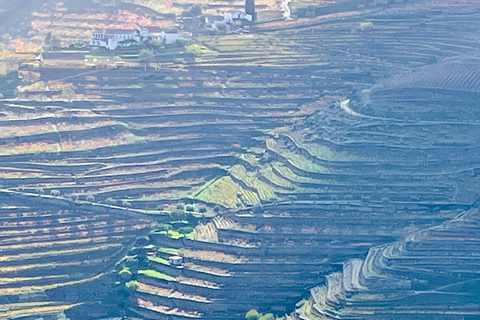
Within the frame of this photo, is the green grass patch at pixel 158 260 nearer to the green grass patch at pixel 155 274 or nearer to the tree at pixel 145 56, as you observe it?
the green grass patch at pixel 155 274

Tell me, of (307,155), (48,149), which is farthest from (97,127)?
(307,155)

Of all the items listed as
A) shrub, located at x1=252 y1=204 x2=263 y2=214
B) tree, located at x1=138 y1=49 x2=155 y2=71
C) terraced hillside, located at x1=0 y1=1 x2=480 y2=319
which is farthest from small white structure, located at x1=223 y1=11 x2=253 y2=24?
shrub, located at x1=252 y1=204 x2=263 y2=214

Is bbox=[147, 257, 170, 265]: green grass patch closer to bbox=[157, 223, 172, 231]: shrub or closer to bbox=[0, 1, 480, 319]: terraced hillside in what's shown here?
bbox=[0, 1, 480, 319]: terraced hillside

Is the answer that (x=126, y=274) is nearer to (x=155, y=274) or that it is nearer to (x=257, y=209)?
(x=155, y=274)

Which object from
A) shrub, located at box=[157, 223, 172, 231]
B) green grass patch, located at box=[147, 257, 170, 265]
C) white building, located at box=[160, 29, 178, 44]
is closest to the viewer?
green grass patch, located at box=[147, 257, 170, 265]

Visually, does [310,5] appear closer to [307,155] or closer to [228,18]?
[228,18]

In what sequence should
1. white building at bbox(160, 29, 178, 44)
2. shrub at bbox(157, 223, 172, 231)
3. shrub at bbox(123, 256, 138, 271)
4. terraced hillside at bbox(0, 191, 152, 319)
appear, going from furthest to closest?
white building at bbox(160, 29, 178, 44), shrub at bbox(157, 223, 172, 231), shrub at bbox(123, 256, 138, 271), terraced hillside at bbox(0, 191, 152, 319)

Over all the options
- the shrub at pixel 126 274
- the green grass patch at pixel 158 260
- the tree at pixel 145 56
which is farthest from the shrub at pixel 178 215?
the tree at pixel 145 56
